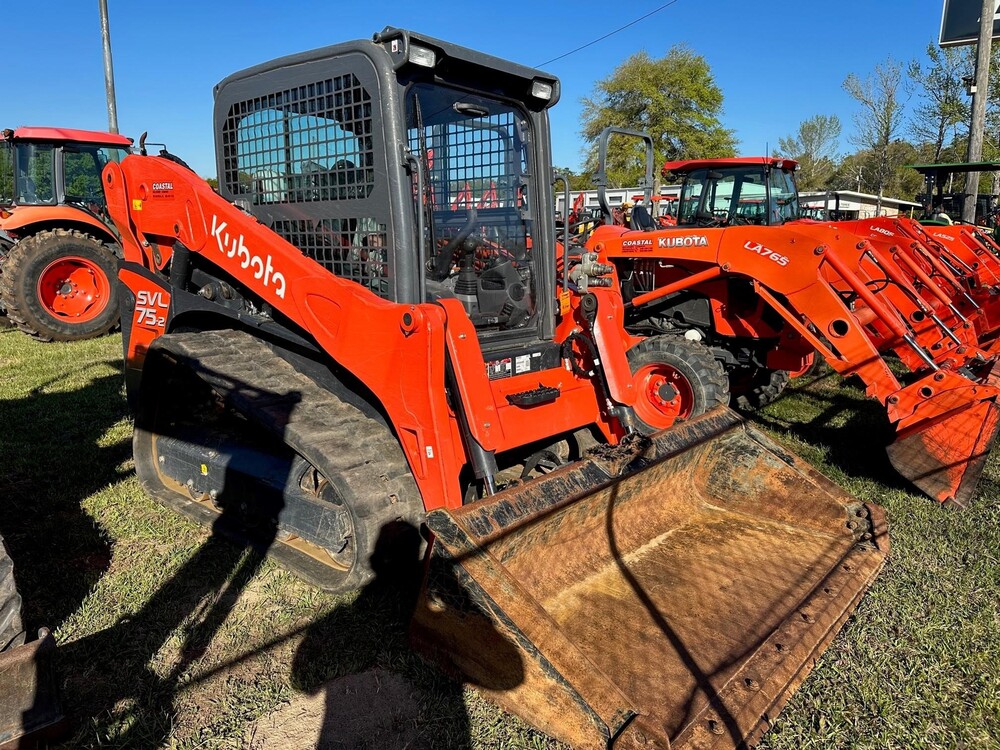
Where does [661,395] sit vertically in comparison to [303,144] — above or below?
below

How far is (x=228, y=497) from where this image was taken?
3.78m

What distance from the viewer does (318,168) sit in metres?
3.46

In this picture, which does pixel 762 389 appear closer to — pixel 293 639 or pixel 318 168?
pixel 318 168

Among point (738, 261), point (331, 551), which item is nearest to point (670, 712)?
point (331, 551)

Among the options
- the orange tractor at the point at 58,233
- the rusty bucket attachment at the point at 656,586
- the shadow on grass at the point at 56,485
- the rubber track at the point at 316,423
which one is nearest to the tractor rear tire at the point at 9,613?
the shadow on grass at the point at 56,485

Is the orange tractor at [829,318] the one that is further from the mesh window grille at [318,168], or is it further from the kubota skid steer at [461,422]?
the mesh window grille at [318,168]

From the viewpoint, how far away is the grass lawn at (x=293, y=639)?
2.61 m

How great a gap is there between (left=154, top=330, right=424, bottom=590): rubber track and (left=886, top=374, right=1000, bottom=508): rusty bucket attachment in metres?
3.09

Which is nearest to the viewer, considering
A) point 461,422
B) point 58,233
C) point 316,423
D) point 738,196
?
point 461,422

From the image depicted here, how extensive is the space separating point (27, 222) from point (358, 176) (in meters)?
8.31

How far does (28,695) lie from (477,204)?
2693mm

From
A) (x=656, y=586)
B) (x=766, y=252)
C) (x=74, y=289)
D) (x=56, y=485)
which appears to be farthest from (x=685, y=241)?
(x=74, y=289)

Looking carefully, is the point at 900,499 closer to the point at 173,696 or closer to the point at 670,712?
the point at 670,712

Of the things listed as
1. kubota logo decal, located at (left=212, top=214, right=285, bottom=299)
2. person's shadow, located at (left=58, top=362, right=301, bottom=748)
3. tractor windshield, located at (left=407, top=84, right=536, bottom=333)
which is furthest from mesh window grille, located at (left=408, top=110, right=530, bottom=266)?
person's shadow, located at (left=58, top=362, right=301, bottom=748)
